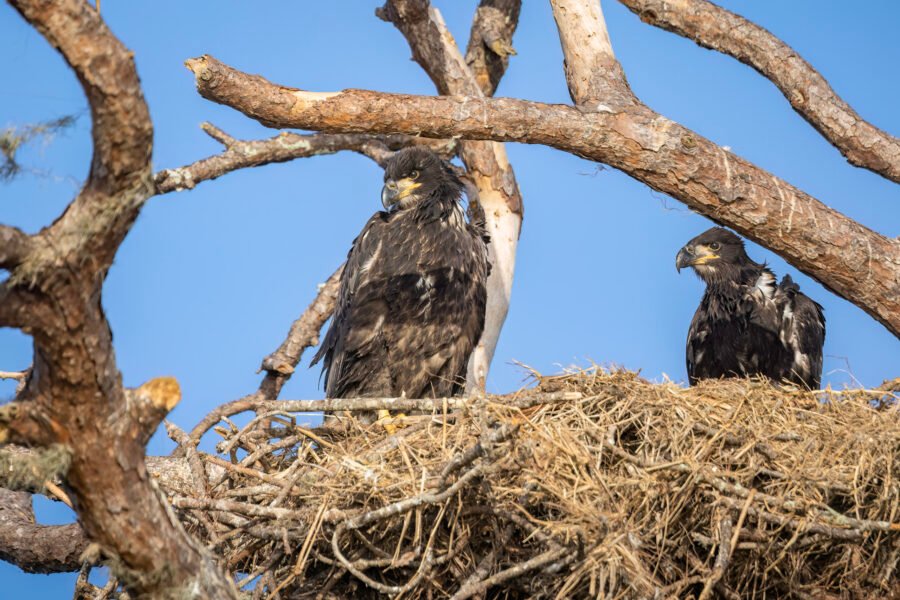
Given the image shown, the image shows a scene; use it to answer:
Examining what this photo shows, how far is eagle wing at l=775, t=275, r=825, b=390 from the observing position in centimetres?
761

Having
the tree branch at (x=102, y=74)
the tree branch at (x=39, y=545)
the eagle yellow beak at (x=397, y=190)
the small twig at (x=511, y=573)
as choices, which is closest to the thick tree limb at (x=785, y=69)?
the eagle yellow beak at (x=397, y=190)

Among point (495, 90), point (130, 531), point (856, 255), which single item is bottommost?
point (130, 531)

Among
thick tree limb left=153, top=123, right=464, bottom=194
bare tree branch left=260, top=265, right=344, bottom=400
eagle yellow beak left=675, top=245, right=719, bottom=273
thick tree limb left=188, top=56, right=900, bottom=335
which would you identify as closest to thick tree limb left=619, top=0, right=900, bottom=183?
thick tree limb left=188, top=56, right=900, bottom=335

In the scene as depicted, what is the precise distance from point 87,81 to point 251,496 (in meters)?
2.83

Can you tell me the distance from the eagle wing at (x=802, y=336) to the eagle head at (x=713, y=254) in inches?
18.8

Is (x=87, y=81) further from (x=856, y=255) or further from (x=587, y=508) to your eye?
(x=856, y=255)

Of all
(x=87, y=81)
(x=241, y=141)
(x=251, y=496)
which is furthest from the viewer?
(x=241, y=141)

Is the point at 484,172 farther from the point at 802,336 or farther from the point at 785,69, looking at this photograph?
the point at 802,336

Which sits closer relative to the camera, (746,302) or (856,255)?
(856,255)

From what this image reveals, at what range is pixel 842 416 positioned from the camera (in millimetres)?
5945

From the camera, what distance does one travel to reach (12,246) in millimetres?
2994

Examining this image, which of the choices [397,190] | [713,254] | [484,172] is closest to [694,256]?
[713,254]

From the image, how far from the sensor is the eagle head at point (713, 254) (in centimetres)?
813

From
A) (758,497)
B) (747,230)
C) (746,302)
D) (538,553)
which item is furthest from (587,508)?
(746,302)
